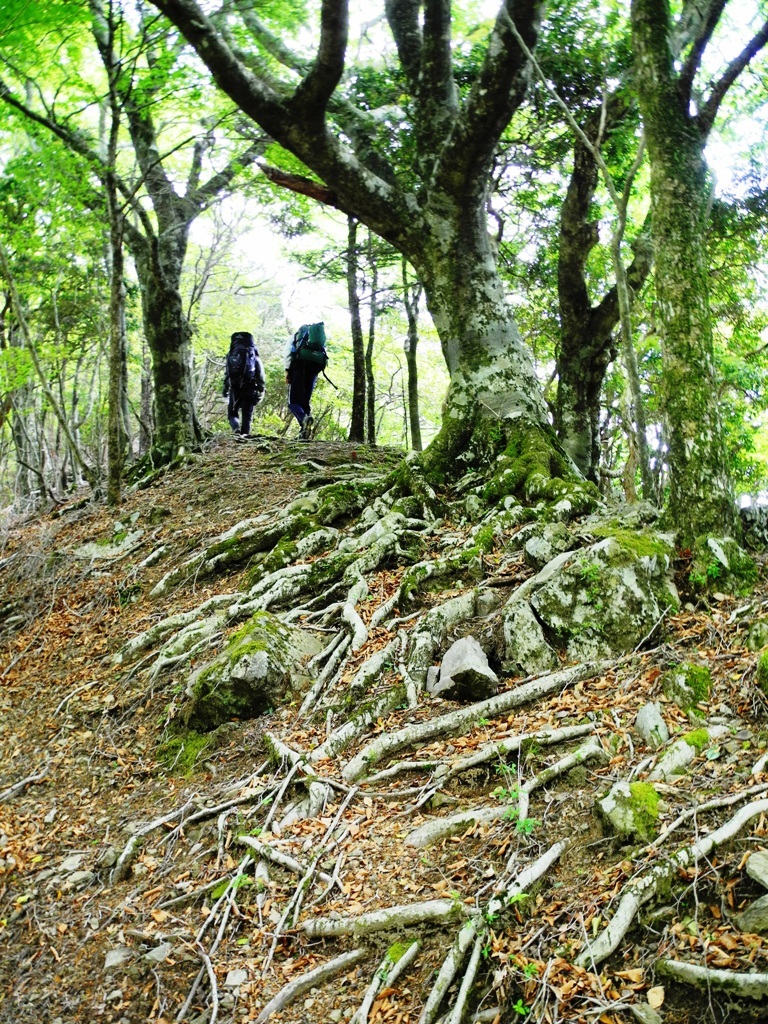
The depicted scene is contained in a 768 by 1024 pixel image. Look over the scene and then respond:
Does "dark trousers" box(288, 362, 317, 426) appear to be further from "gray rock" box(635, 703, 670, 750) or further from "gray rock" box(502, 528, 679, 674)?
"gray rock" box(635, 703, 670, 750)

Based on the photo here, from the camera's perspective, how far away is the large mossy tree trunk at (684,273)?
4.55 meters

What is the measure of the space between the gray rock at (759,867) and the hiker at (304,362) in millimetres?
10250

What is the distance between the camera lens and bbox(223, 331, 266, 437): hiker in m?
12.2

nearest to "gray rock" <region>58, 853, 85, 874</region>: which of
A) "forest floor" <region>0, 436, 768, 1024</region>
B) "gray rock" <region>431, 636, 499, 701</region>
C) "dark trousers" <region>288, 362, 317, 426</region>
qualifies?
"forest floor" <region>0, 436, 768, 1024</region>

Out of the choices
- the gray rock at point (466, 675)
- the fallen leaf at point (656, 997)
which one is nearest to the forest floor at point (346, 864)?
the fallen leaf at point (656, 997)

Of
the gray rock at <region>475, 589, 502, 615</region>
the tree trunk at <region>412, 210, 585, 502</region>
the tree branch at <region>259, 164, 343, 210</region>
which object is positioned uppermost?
the tree branch at <region>259, 164, 343, 210</region>

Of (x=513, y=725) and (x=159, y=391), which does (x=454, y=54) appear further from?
(x=513, y=725)

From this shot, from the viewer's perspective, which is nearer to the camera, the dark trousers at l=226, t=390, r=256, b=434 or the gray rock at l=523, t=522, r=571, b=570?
the gray rock at l=523, t=522, r=571, b=570

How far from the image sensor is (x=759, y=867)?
7.91 ft

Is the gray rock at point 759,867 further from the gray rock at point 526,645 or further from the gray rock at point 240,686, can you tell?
the gray rock at point 240,686

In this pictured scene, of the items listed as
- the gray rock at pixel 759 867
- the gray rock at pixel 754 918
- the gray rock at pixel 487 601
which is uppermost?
the gray rock at pixel 487 601

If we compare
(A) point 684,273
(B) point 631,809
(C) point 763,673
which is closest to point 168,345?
(A) point 684,273

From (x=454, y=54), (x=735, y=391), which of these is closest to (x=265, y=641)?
(x=454, y=54)

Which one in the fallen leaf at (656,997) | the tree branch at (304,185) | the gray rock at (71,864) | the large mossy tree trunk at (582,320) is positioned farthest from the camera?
the large mossy tree trunk at (582,320)
